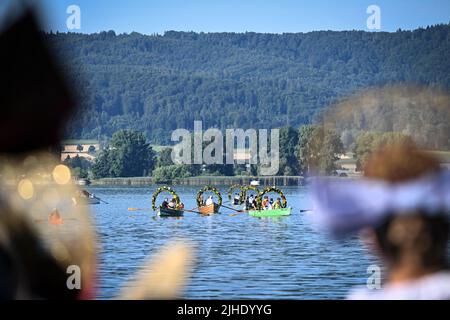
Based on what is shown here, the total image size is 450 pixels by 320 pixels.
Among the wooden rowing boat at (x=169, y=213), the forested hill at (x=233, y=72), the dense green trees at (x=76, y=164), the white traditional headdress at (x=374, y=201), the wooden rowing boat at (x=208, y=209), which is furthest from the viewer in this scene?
the wooden rowing boat at (x=208, y=209)

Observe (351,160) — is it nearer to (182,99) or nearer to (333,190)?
(333,190)

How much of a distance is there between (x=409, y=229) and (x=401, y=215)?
0.08 feet

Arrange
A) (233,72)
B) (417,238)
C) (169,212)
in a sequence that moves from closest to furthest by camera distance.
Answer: (417,238) → (169,212) → (233,72)

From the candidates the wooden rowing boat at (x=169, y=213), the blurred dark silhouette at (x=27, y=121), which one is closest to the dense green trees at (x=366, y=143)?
the blurred dark silhouette at (x=27, y=121)

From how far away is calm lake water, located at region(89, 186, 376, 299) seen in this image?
21109mm

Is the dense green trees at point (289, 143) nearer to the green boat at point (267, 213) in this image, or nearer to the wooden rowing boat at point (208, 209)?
the green boat at point (267, 213)

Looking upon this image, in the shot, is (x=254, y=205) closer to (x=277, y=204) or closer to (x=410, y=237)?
(x=277, y=204)

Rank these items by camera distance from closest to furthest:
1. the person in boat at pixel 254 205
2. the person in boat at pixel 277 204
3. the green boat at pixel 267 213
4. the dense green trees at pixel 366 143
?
the dense green trees at pixel 366 143 < the green boat at pixel 267 213 < the person in boat at pixel 277 204 < the person in boat at pixel 254 205

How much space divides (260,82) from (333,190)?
59.6m

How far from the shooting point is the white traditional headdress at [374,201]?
127 centimetres

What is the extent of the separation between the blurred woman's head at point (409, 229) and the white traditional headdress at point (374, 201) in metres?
0.01

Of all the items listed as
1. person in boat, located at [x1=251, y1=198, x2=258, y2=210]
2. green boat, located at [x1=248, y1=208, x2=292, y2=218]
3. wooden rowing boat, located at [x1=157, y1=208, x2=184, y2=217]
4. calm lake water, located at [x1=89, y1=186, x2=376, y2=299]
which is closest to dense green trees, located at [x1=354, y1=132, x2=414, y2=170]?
calm lake water, located at [x1=89, y1=186, x2=376, y2=299]

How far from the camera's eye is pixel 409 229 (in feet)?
4.58

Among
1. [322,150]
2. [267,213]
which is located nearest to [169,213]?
[267,213]
